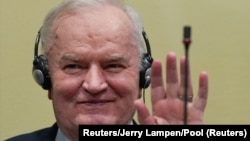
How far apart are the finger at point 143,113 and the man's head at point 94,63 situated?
0.25m

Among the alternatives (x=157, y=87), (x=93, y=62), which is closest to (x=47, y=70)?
(x=93, y=62)

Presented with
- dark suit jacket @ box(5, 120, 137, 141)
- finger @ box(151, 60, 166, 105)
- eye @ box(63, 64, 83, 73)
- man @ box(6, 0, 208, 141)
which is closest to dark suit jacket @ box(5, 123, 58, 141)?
dark suit jacket @ box(5, 120, 137, 141)

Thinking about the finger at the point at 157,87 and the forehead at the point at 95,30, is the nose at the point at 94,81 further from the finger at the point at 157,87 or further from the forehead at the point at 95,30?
the finger at the point at 157,87

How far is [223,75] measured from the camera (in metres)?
1.89

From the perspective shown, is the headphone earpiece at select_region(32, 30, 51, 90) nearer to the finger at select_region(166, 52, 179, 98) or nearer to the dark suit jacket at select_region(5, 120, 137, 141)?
the dark suit jacket at select_region(5, 120, 137, 141)

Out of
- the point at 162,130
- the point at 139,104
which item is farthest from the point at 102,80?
the point at 162,130

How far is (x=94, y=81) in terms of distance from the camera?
4.80 feet

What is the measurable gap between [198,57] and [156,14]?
0.66ft

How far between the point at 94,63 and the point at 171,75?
12.2 inches

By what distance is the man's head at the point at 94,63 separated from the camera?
149 centimetres

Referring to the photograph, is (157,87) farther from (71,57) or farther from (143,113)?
(71,57)

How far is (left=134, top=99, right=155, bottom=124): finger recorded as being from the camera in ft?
4.02

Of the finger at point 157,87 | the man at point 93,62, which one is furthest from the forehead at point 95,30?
the finger at point 157,87

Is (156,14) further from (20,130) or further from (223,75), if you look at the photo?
(20,130)
